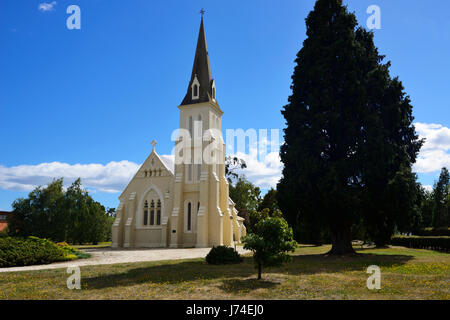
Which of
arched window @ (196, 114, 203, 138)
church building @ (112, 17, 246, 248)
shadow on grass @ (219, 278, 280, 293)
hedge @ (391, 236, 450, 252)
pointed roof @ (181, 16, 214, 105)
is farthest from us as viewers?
pointed roof @ (181, 16, 214, 105)

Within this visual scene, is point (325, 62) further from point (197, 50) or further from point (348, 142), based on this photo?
point (197, 50)

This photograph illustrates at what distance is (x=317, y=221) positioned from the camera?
2147 centimetres

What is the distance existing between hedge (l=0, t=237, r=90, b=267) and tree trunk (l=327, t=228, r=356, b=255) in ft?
55.1

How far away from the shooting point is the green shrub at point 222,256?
17.6m

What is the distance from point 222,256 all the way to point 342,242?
874 cm

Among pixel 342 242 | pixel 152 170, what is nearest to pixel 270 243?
pixel 342 242

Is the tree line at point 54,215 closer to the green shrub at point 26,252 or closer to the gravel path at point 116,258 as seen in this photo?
the gravel path at point 116,258

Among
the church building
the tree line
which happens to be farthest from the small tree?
the tree line

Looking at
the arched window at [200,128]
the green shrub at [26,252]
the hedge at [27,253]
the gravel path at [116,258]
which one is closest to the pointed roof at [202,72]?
the arched window at [200,128]

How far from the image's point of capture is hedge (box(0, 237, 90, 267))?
16.7 metres

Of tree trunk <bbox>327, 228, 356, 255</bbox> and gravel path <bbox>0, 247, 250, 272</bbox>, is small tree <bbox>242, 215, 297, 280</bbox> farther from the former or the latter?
tree trunk <bbox>327, 228, 356, 255</bbox>

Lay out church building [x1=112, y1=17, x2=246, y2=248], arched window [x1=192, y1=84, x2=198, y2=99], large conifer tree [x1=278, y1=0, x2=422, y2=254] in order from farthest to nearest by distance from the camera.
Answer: arched window [x1=192, y1=84, x2=198, y2=99], church building [x1=112, y1=17, x2=246, y2=248], large conifer tree [x1=278, y1=0, x2=422, y2=254]
